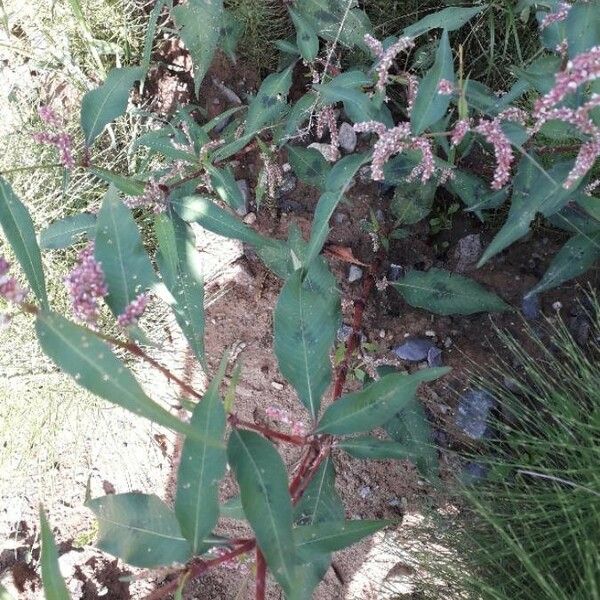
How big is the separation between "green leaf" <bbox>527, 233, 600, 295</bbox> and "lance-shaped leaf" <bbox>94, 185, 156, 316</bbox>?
0.82 metres

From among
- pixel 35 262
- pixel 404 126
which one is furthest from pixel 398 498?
pixel 35 262

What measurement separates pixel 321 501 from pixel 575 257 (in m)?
0.73

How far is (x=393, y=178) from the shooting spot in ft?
5.22

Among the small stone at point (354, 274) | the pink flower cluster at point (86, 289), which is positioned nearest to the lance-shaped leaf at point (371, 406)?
the pink flower cluster at point (86, 289)

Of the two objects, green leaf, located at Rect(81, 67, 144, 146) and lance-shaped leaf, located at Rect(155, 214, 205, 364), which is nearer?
lance-shaped leaf, located at Rect(155, 214, 205, 364)

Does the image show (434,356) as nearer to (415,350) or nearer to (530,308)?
(415,350)

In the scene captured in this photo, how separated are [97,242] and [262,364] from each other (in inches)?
37.6

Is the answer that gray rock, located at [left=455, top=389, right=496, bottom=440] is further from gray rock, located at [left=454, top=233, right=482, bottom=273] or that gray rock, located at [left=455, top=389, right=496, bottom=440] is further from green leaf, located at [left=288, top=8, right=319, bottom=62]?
green leaf, located at [left=288, top=8, right=319, bottom=62]

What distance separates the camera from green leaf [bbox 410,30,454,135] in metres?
1.19

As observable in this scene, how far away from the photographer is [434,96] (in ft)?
3.96

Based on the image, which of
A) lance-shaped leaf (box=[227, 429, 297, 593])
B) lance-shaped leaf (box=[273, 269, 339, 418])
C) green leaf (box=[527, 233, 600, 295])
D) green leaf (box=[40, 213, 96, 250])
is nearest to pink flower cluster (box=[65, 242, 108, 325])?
lance-shaped leaf (box=[227, 429, 297, 593])

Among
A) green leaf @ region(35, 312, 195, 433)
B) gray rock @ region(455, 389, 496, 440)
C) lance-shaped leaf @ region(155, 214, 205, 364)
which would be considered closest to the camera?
green leaf @ region(35, 312, 195, 433)

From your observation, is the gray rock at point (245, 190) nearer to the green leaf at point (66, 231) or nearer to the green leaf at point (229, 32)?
the green leaf at point (229, 32)

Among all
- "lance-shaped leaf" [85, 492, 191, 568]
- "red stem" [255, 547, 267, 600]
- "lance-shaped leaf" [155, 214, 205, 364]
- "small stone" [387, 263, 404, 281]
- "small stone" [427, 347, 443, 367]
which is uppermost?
"lance-shaped leaf" [155, 214, 205, 364]
